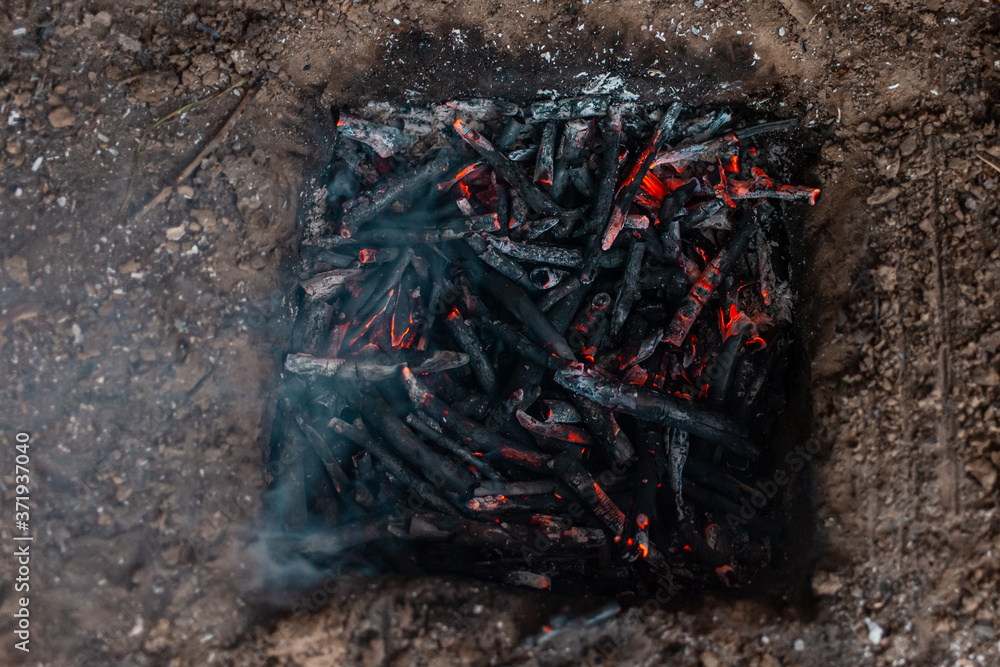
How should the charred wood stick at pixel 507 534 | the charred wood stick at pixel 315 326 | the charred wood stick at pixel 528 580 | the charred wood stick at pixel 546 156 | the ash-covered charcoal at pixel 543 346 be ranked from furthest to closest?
1. the charred wood stick at pixel 546 156
2. the charred wood stick at pixel 315 326
3. the ash-covered charcoal at pixel 543 346
4. the charred wood stick at pixel 507 534
5. the charred wood stick at pixel 528 580

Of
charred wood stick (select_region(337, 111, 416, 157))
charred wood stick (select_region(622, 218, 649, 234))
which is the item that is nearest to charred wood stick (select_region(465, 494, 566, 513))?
charred wood stick (select_region(622, 218, 649, 234))

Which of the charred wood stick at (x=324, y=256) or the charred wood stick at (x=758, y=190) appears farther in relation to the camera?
the charred wood stick at (x=324, y=256)

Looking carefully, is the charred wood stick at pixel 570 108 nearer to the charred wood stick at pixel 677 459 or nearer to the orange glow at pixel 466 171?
the orange glow at pixel 466 171

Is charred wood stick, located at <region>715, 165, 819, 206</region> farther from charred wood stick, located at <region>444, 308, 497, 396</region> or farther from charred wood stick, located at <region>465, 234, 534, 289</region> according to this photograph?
charred wood stick, located at <region>444, 308, 497, 396</region>

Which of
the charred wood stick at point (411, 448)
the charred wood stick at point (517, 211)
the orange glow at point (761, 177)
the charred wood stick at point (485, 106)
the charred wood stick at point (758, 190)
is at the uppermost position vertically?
the charred wood stick at point (485, 106)

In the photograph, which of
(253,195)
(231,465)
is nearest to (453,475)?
(231,465)

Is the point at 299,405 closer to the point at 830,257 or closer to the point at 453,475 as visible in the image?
the point at 453,475

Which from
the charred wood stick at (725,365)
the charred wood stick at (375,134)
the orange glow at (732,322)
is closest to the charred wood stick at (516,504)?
the charred wood stick at (725,365)

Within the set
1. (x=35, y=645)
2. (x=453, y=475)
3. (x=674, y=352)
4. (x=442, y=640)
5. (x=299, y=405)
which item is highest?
(x=674, y=352)
